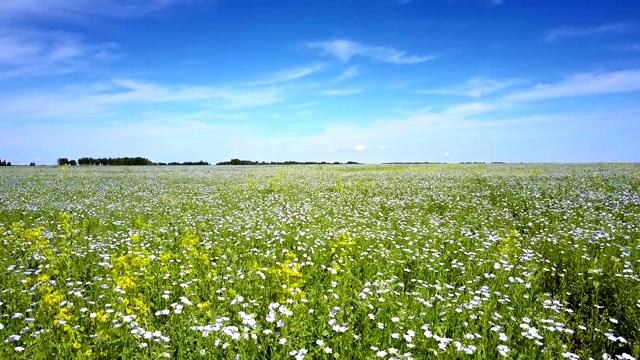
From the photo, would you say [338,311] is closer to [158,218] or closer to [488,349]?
[488,349]

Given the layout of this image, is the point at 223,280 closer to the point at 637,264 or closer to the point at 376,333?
the point at 376,333

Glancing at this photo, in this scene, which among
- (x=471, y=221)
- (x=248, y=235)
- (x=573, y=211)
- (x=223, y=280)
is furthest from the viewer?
(x=573, y=211)

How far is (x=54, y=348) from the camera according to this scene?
4.21 m

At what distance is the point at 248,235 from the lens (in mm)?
9219

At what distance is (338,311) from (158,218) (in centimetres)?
877

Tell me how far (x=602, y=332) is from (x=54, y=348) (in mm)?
6527

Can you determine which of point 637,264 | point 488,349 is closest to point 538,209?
point 637,264

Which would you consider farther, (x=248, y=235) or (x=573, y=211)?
(x=573, y=211)

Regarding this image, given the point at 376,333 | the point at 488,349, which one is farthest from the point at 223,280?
the point at 488,349

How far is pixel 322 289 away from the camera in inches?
232

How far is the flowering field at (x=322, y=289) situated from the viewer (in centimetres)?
420

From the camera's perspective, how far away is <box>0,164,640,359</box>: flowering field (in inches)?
165

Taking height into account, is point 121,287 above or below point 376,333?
above

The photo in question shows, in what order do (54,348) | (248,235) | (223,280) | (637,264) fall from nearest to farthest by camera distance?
(54,348)
(223,280)
(637,264)
(248,235)
